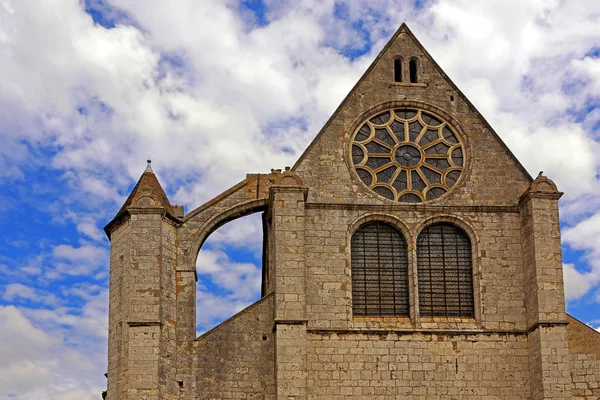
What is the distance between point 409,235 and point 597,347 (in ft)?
18.4

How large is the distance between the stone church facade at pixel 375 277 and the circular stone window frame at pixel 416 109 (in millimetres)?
41

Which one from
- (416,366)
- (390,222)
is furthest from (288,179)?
(416,366)

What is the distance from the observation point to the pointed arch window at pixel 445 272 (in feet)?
95.5

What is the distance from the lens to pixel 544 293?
92.4 feet

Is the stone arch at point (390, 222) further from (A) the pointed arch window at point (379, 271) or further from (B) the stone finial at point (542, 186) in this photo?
(B) the stone finial at point (542, 186)

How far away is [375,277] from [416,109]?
5056 millimetres

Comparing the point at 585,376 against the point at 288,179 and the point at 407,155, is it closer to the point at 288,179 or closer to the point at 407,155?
the point at 407,155

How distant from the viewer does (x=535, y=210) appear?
2900cm

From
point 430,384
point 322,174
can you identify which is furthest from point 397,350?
point 322,174

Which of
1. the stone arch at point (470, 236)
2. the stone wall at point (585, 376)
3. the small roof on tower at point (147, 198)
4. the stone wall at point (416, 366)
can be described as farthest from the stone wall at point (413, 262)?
the small roof on tower at point (147, 198)

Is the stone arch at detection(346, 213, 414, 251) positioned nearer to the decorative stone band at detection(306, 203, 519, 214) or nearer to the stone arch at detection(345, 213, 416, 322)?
the stone arch at detection(345, 213, 416, 322)

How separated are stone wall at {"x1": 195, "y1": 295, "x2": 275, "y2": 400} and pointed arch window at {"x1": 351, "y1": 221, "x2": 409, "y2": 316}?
7.96ft

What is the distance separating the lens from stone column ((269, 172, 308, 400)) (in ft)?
88.3

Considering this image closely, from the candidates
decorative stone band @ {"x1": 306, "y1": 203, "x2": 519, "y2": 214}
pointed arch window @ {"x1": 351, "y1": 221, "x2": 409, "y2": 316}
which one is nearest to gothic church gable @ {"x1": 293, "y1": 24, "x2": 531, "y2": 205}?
decorative stone band @ {"x1": 306, "y1": 203, "x2": 519, "y2": 214}
